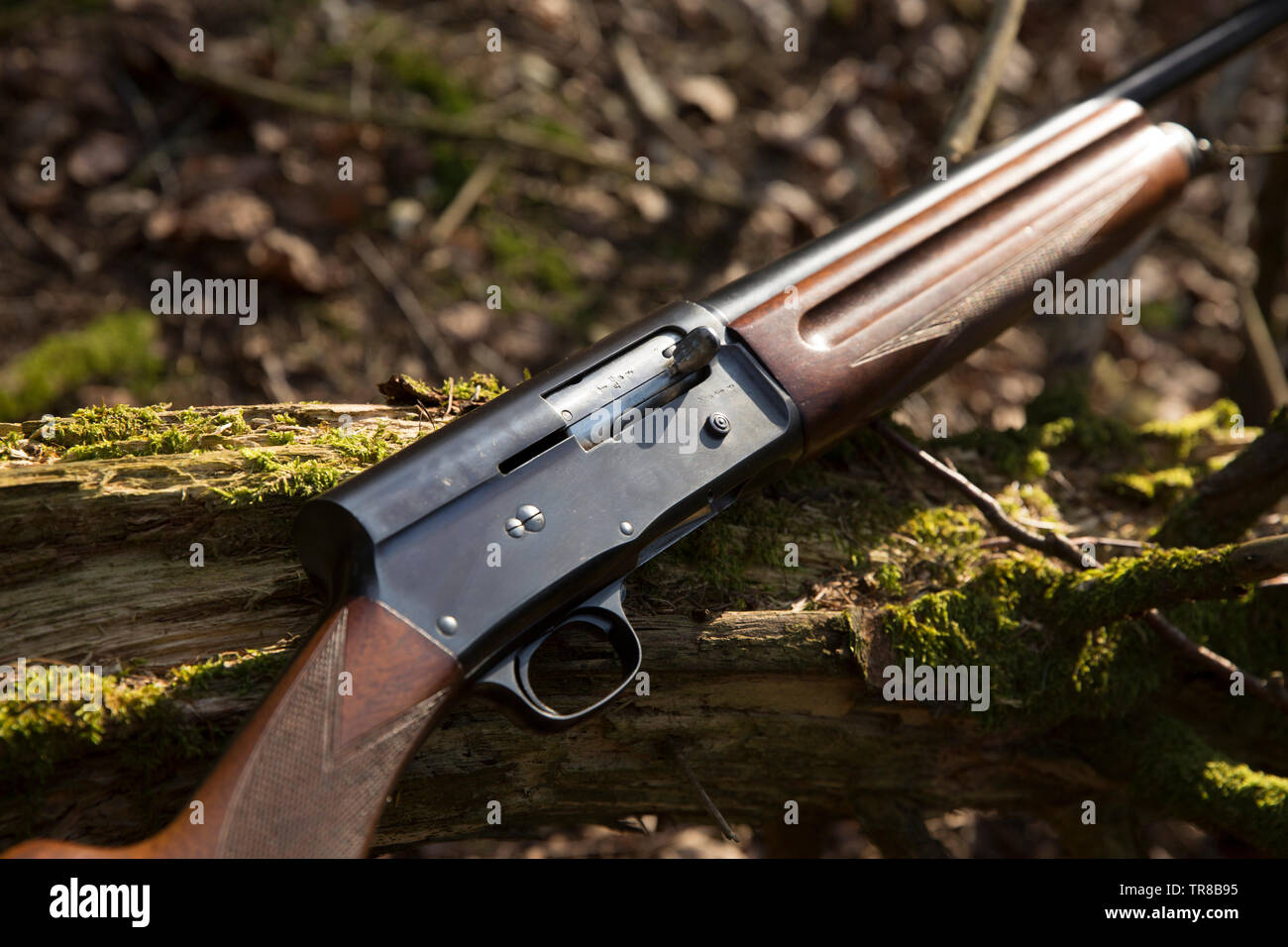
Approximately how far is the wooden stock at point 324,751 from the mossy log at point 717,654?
1.22 feet

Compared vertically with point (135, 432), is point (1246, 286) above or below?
above

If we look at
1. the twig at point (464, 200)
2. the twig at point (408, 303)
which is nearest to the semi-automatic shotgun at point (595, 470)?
the twig at point (408, 303)

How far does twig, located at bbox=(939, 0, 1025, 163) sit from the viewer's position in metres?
3.95

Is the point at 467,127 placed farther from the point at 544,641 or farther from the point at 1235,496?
the point at 1235,496

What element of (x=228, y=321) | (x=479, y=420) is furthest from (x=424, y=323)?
(x=479, y=420)

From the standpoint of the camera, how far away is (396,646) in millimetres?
2168

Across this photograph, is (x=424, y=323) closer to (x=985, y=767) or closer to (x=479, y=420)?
(x=479, y=420)

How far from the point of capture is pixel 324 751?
2.05 metres

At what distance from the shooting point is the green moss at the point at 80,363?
163 inches

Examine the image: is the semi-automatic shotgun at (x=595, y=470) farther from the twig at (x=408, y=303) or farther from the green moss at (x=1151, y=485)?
the twig at (x=408, y=303)

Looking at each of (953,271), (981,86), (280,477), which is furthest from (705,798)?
(981,86)

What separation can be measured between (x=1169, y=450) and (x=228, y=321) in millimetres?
4232

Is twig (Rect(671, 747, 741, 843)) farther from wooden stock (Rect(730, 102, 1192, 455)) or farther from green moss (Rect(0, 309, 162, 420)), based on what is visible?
green moss (Rect(0, 309, 162, 420))

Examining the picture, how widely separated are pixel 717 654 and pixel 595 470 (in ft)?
2.00
